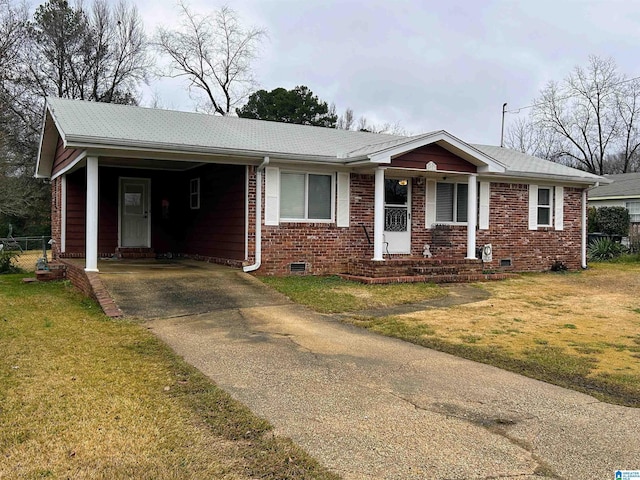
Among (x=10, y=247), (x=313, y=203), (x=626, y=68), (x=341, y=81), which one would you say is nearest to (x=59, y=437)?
(x=313, y=203)

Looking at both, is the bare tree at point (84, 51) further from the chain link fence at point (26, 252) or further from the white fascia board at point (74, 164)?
the white fascia board at point (74, 164)

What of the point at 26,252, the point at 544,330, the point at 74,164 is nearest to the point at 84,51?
the point at 26,252

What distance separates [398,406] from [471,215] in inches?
424

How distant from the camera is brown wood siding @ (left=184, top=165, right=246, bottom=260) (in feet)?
42.9

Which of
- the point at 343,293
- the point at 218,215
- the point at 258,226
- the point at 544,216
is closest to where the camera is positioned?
the point at 343,293

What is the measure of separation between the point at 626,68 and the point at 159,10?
3259cm

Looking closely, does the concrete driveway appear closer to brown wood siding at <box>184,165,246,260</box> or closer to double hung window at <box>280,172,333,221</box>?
brown wood siding at <box>184,165,246,260</box>

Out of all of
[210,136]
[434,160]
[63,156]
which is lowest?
[434,160]

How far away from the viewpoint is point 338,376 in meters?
5.49

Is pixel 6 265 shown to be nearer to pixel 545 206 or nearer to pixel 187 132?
pixel 187 132

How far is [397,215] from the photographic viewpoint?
1482 centimetres

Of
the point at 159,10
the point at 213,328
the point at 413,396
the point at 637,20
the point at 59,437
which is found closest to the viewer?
the point at 59,437

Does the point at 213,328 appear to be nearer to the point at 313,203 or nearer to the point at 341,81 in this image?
the point at 313,203

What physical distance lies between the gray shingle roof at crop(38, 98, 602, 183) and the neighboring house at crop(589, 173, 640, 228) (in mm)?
12880
